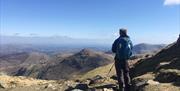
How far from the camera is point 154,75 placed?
2591 cm

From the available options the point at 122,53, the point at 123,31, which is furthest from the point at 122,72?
the point at 123,31

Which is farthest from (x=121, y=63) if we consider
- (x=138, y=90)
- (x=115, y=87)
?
(x=115, y=87)

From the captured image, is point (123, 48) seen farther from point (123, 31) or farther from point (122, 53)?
point (123, 31)

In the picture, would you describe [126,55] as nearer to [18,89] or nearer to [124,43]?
[124,43]

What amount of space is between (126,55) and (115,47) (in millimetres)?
885


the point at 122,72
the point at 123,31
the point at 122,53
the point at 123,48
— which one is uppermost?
the point at 123,31

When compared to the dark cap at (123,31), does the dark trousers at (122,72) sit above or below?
below

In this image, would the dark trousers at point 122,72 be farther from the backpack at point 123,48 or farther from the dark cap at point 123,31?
the dark cap at point 123,31

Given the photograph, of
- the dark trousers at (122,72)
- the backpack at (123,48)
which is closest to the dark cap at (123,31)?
the backpack at (123,48)

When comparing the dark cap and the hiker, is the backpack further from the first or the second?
the dark cap

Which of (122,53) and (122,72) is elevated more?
(122,53)

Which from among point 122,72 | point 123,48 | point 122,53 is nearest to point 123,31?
point 123,48

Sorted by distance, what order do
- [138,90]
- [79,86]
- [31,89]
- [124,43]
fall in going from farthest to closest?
[31,89], [79,86], [138,90], [124,43]

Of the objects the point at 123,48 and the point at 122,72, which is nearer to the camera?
the point at 123,48
